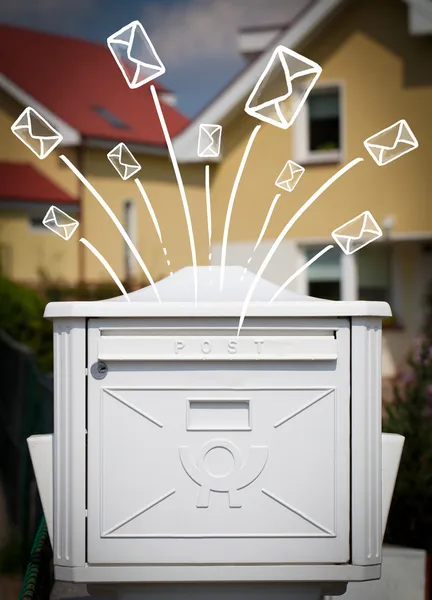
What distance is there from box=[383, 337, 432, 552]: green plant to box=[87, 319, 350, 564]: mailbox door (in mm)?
1427

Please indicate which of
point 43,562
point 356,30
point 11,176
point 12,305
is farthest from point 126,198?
point 43,562

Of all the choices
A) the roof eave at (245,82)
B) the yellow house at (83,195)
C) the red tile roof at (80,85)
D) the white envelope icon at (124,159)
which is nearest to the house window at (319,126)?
the roof eave at (245,82)

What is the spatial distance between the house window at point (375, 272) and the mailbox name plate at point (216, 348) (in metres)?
9.90

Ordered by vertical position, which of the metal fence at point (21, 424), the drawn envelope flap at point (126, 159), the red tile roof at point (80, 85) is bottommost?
the metal fence at point (21, 424)

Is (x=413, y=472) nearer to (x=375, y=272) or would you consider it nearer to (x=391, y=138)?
(x=391, y=138)

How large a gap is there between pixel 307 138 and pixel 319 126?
0.70 ft

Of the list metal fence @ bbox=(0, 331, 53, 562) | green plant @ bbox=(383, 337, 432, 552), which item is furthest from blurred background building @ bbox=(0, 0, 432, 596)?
green plant @ bbox=(383, 337, 432, 552)

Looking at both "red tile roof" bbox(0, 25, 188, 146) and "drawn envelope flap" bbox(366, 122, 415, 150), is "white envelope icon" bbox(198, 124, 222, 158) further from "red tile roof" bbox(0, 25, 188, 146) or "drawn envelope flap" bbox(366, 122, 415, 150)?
"red tile roof" bbox(0, 25, 188, 146)

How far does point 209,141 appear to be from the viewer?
8.76 ft

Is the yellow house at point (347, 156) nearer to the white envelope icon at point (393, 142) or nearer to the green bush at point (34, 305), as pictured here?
the green bush at point (34, 305)

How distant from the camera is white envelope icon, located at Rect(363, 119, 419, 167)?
2553 mm

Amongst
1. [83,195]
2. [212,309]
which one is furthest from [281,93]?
[83,195]

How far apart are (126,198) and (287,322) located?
38.1 feet

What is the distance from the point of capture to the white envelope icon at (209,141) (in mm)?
2670
